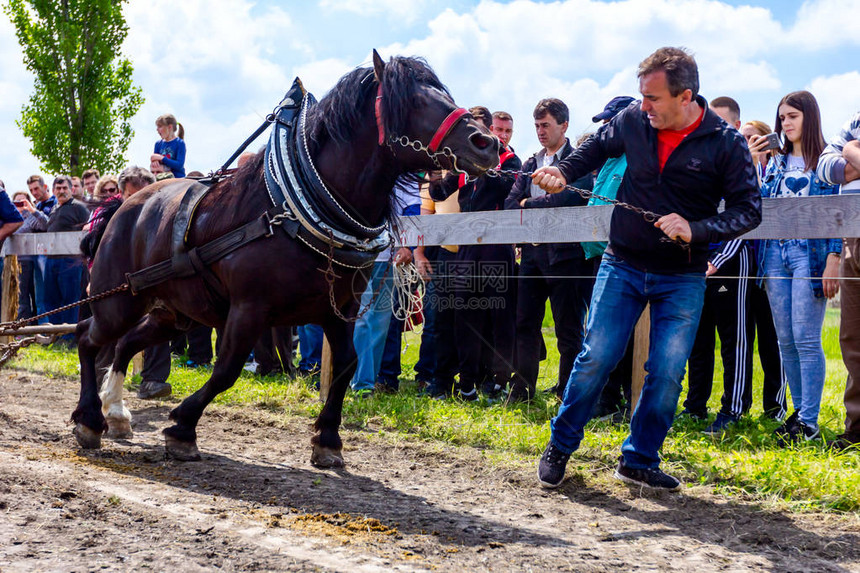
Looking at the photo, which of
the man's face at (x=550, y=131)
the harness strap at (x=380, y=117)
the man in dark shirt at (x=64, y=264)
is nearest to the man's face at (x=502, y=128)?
the man's face at (x=550, y=131)

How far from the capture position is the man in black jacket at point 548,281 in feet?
20.5

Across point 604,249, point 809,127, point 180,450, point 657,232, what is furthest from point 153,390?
point 809,127

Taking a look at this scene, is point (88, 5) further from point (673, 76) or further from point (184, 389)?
point (673, 76)

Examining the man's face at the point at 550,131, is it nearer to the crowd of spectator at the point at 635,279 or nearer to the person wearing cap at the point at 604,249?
the crowd of spectator at the point at 635,279

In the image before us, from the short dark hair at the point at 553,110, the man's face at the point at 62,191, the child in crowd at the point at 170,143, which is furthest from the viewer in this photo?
the man's face at the point at 62,191

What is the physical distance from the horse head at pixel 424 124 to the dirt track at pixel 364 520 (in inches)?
65.4

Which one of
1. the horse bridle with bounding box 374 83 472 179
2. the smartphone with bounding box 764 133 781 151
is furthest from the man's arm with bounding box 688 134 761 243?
the smartphone with bounding box 764 133 781 151

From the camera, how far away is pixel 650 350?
4188mm

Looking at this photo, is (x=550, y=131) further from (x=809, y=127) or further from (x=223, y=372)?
(x=223, y=372)

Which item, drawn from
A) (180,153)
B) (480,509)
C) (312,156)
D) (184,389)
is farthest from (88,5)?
(480,509)

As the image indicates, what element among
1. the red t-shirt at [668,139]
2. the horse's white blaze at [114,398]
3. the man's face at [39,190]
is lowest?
the horse's white blaze at [114,398]

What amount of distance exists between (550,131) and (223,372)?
3.40 m

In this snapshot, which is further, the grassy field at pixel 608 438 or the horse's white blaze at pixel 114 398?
the horse's white blaze at pixel 114 398

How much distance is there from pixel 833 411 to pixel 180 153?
8.31 m
